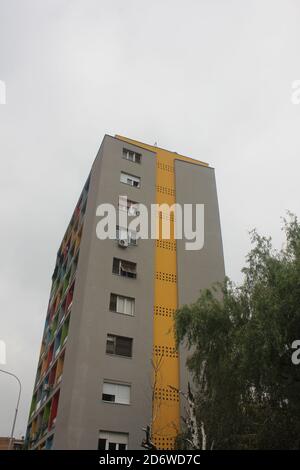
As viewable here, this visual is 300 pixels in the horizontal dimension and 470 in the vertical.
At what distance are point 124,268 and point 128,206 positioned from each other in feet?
19.6

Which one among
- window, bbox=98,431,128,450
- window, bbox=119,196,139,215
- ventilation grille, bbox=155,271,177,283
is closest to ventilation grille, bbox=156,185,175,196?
window, bbox=119,196,139,215

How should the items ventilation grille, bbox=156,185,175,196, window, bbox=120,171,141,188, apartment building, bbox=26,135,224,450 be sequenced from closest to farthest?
apartment building, bbox=26,135,224,450 → window, bbox=120,171,141,188 → ventilation grille, bbox=156,185,175,196

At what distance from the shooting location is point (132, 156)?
134 ft

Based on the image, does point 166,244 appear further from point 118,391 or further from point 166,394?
point 118,391

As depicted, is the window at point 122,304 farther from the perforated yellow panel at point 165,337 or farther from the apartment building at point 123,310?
the perforated yellow panel at point 165,337

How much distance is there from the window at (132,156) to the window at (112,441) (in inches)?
902

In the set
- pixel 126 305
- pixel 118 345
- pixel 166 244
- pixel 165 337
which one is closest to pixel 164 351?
pixel 165 337

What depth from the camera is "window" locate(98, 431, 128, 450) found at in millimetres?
26391

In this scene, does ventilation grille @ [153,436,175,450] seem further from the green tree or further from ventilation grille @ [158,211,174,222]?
ventilation grille @ [158,211,174,222]

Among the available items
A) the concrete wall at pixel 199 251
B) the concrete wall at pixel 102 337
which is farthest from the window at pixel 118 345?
the concrete wall at pixel 199 251

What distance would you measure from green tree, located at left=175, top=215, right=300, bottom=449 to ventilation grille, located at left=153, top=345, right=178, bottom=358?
5912 millimetres

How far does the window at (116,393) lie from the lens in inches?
1109
